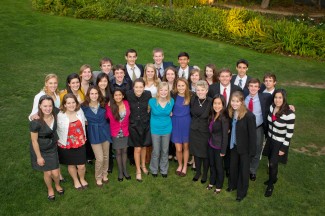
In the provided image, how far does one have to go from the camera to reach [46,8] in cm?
1631

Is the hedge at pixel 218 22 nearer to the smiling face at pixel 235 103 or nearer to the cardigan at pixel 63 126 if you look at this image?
the smiling face at pixel 235 103

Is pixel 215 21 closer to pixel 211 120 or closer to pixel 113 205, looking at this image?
pixel 211 120

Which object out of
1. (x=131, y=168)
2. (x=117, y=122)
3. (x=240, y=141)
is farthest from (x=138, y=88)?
(x=240, y=141)

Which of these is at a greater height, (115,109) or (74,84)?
(74,84)

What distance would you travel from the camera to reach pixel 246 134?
502 centimetres

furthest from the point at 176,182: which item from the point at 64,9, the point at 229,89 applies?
the point at 64,9

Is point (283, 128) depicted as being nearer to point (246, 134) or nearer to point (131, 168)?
point (246, 134)

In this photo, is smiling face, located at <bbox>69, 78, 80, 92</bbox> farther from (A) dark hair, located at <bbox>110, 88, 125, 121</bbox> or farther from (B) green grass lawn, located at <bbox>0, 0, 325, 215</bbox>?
(B) green grass lawn, located at <bbox>0, 0, 325, 215</bbox>

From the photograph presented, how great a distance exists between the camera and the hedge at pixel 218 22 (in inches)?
521

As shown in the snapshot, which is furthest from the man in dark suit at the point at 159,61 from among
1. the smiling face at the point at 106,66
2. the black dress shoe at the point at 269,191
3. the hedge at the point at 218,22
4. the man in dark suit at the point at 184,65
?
the hedge at the point at 218,22

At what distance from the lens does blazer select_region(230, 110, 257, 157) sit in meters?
4.94

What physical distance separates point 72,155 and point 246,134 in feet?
8.56

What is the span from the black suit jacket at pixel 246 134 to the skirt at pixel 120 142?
179 cm

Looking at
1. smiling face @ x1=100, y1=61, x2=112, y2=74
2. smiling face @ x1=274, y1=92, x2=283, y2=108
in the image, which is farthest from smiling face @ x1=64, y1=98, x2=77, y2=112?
smiling face @ x1=274, y1=92, x2=283, y2=108
